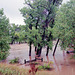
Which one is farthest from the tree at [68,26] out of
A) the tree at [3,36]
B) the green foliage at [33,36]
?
the tree at [3,36]

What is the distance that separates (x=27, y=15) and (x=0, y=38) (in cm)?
700

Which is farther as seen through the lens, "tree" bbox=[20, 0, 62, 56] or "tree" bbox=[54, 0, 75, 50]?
"tree" bbox=[20, 0, 62, 56]

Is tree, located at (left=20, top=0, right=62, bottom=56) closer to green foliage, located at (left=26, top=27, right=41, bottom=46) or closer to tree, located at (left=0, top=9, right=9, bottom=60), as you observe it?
green foliage, located at (left=26, top=27, right=41, bottom=46)

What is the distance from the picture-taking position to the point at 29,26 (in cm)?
2036

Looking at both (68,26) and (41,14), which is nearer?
(68,26)

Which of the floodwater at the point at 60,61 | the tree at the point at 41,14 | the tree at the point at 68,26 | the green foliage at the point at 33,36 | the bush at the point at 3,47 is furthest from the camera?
the tree at the point at 41,14

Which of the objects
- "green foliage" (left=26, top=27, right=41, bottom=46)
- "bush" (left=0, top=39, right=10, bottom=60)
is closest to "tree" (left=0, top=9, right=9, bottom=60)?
"bush" (left=0, top=39, right=10, bottom=60)

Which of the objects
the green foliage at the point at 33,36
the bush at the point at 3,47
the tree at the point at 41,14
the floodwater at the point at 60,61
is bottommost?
the floodwater at the point at 60,61

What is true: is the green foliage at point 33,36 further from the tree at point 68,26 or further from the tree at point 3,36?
the tree at point 68,26

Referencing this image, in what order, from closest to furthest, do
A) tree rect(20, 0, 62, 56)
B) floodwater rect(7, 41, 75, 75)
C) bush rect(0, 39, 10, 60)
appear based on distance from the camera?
floodwater rect(7, 41, 75, 75), bush rect(0, 39, 10, 60), tree rect(20, 0, 62, 56)

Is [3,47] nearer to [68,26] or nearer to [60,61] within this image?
[68,26]

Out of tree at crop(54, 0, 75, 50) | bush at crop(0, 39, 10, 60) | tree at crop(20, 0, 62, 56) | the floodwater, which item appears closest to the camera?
tree at crop(54, 0, 75, 50)

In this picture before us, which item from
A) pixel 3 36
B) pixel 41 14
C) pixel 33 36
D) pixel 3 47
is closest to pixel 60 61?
pixel 33 36

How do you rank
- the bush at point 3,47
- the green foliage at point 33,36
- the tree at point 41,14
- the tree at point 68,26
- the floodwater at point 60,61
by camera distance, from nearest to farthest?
the tree at point 68,26 → the floodwater at point 60,61 → the bush at point 3,47 → the green foliage at point 33,36 → the tree at point 41,14
